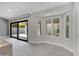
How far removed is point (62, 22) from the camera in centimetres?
561

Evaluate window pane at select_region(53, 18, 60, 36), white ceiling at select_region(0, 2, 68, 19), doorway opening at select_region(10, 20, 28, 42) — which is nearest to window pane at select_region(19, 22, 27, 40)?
doorway opening at select_region(10, 20, 28, 42)

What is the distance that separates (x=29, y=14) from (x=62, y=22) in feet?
7.38

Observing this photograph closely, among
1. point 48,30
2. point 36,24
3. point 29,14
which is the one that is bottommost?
point 48,30

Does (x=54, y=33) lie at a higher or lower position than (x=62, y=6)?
lower

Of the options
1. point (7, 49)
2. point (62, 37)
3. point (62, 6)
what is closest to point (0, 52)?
point (7, 49)

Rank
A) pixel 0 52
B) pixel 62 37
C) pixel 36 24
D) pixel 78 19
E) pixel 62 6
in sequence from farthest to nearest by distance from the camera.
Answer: pixel 36 24
pixel 62 37
pixel 62 6
pixel 78 19
pixel 0 52

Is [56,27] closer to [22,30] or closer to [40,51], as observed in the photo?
[22,30]

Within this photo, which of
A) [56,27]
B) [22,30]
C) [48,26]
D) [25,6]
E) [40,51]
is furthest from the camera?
[48,26]

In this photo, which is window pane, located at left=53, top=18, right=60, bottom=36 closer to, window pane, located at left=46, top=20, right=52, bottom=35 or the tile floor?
window pane, located at left=46, top=20, right=52, bottom=35

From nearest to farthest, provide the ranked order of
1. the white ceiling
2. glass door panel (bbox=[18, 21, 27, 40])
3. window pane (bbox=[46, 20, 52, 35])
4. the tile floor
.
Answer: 1. the tile floor
2. the white ceiling
3. glass door panel (bbox=[18, 21, 27, 40])
4. window pane (bbox=[46, 20, 52, 35])

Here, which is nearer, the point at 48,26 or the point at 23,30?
the point at 23,30

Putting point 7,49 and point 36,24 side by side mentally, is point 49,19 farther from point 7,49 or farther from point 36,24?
point 7,49

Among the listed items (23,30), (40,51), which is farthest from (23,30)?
(40,51)

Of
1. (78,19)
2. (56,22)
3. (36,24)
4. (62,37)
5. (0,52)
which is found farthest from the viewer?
(36,24)
